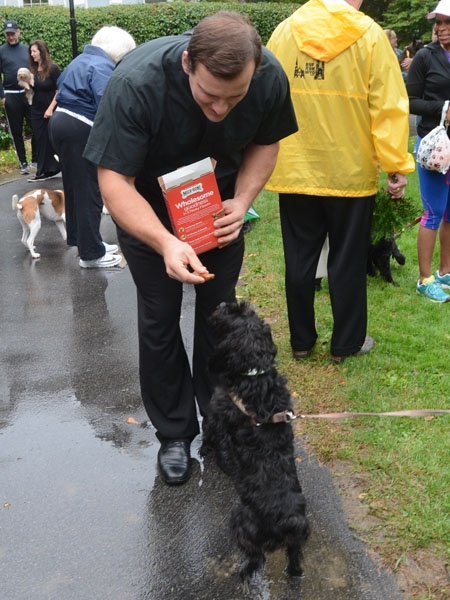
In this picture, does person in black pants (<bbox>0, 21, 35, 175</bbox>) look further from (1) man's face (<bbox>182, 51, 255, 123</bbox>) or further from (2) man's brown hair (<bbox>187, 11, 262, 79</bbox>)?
(2) man's brown hair (<bbox>187, 11, 262, 79</bbox>)

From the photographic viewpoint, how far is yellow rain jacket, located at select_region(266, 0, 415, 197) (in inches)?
153

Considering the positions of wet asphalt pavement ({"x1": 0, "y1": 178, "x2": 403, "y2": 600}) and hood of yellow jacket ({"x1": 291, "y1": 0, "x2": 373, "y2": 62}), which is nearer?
wet asphalt pavement ({"x1": 0, "y1": 178, "x2": 403, "y2": 600})

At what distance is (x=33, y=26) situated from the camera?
1645cm

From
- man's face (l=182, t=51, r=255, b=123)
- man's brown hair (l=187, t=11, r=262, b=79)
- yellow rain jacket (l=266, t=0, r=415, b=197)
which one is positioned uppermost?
man's brown hair (l=187, t=11, r=262, b=79)

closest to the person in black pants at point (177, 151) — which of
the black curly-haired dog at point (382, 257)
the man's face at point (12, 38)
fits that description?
the black curly-haired dog at point (382, 257)

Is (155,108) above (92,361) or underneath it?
above

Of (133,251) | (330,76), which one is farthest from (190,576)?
(330,76)

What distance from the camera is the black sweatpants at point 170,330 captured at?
3191 mm

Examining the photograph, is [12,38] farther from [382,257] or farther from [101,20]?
[382,257]

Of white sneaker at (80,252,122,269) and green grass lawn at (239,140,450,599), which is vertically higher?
green grass lawn at (239,140,450,599)

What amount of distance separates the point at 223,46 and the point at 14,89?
11.2 meters

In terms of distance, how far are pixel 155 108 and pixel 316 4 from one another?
189cm

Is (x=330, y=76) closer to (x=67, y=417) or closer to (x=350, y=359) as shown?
(x=350, y=359)

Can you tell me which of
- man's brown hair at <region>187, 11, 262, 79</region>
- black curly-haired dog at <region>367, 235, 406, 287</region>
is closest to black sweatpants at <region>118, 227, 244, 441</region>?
man's brown hair at <region>187, 11, 262, 79</region>
